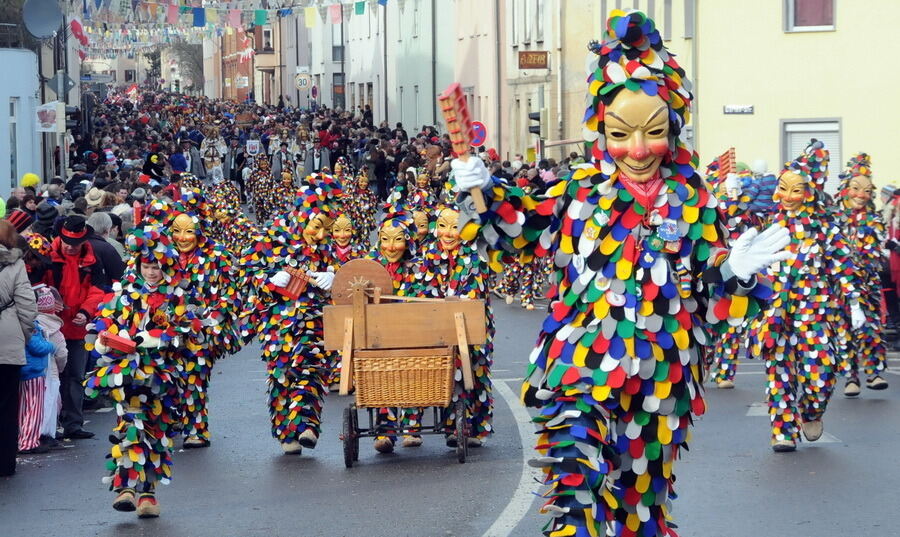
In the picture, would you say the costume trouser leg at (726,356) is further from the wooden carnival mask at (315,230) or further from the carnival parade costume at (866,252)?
the wooden carnival mask at (315,230)

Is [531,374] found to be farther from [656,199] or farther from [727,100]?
[727,100]

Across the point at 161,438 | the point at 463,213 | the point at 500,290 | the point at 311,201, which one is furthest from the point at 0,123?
the point at 463,213

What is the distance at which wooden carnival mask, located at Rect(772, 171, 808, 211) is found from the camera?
11625 millimetres

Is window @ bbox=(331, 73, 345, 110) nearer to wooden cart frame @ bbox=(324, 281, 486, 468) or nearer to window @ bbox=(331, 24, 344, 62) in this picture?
window @ bbox=(331, 24, 344, 62)

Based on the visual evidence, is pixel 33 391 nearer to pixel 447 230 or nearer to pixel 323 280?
pixel 323 280

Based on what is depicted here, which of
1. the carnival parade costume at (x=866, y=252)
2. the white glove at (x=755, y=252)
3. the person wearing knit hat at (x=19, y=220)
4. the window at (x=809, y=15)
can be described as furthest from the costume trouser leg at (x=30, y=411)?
the window at (x=809, y=15)

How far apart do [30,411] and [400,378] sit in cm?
300

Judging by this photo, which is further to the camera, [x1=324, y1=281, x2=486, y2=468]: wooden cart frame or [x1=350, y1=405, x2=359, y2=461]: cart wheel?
[x1=350, y1=405, x2=359, y2=461]: cart wheel

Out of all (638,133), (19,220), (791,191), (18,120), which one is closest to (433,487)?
(791,191)

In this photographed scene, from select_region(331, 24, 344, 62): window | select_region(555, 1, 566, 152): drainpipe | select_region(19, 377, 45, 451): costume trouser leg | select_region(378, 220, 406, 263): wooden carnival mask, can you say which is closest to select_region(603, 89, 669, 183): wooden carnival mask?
select_region(378, 220, 406, 263): wooden carnival mask

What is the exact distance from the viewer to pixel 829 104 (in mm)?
28891

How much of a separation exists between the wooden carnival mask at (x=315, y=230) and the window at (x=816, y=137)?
17.6 meters

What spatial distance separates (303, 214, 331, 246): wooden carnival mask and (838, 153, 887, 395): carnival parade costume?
4.92m

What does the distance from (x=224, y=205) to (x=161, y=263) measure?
16057 mm
